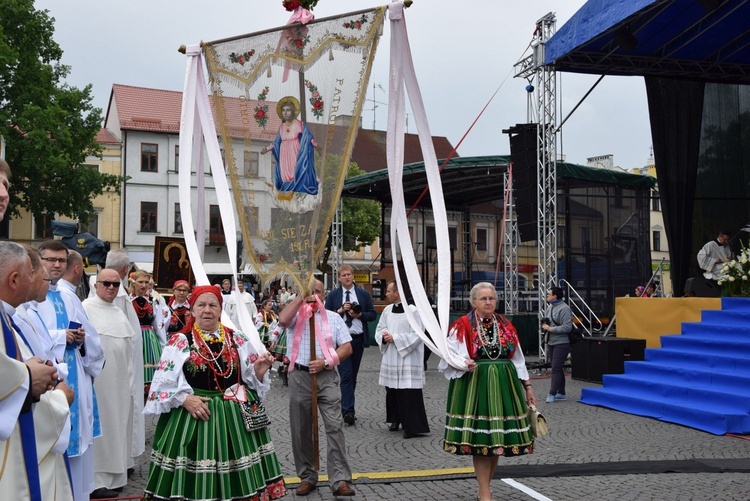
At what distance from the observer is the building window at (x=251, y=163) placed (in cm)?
653

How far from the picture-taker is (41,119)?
94.6 ft

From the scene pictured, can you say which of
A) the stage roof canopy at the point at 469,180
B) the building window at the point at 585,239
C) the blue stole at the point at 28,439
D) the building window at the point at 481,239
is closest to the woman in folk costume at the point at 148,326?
the blue stole at the point at 28,439

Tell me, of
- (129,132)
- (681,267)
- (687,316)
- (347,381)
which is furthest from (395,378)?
(129,132)

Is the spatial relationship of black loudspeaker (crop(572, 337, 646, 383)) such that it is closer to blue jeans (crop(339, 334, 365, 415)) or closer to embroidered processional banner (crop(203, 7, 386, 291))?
blue jeans (crop(339, 334, 365, 415))

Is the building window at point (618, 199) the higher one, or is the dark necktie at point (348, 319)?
the building window at point (618, 199)

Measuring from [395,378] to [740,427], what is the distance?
410 cm

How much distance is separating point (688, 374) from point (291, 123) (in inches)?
298

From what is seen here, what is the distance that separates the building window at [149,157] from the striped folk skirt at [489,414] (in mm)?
39865

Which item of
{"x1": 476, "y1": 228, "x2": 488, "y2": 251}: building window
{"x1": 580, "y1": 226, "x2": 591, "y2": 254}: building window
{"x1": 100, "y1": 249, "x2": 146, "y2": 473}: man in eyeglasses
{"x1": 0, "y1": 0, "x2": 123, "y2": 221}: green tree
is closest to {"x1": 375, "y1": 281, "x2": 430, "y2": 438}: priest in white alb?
{"x1": 100, "y1": 249, "x2": 146, "y2": 473}: man in eyeglasses

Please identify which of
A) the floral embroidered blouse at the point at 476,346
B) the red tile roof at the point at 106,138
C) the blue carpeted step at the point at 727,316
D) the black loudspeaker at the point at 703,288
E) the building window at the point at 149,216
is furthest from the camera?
the building window at the point at 149,216

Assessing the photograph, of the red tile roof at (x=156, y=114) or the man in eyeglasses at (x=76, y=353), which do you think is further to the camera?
the red tile roof at (x=156, y=114)

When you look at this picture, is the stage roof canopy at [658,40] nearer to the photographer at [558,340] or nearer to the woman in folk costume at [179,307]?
the photographer at [558,340]

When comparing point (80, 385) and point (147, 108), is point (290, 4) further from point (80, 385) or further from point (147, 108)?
point (147, 108)

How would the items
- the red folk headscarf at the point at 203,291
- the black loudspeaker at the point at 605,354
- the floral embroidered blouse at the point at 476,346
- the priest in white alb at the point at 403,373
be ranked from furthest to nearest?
1. the black loudspeaker at the point at 605,354
2. the priest in white alb at the point at 403,373
3. the floral embroidered blouse at the point at 476,346
4. the red folk headscarf at the point at 203,291
